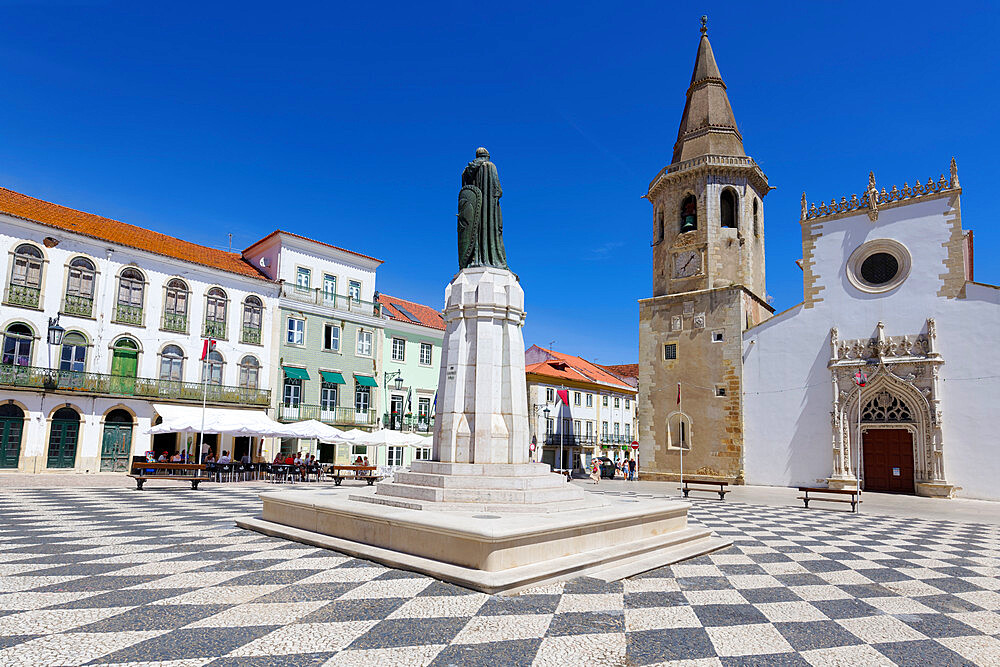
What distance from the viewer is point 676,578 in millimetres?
6676

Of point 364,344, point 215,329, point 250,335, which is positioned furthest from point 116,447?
point 364,344

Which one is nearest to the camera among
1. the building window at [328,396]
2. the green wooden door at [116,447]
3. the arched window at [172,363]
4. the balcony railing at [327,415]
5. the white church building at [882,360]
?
the white church building at [882,360]

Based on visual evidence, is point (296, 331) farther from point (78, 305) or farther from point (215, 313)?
point (78, 305)

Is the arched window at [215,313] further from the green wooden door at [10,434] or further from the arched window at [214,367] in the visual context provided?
the green wooden door at [10,434]

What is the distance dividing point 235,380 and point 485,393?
2175 centimetres

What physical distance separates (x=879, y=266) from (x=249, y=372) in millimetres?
27284

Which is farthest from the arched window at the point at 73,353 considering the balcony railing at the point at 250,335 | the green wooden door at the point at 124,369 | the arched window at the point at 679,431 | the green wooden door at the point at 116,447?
the arched window at the point at 679,431

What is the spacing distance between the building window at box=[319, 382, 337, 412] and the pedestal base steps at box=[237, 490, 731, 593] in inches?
859

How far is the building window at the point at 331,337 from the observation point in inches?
1234

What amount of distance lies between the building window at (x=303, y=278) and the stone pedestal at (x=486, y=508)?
74.9 feet

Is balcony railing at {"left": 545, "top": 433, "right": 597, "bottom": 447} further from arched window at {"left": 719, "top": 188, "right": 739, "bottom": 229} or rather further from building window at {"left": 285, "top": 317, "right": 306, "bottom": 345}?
arched window at {"left": 719, "top": 188, "right": 739, "bottom": 229}

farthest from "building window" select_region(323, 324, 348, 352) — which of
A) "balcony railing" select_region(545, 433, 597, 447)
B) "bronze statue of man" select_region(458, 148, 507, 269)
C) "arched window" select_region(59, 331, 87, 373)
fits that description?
"bronze statue of man" select_region(458, 148, 507, 269)

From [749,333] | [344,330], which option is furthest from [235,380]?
[749,333]

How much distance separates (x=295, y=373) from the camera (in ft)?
96.9
